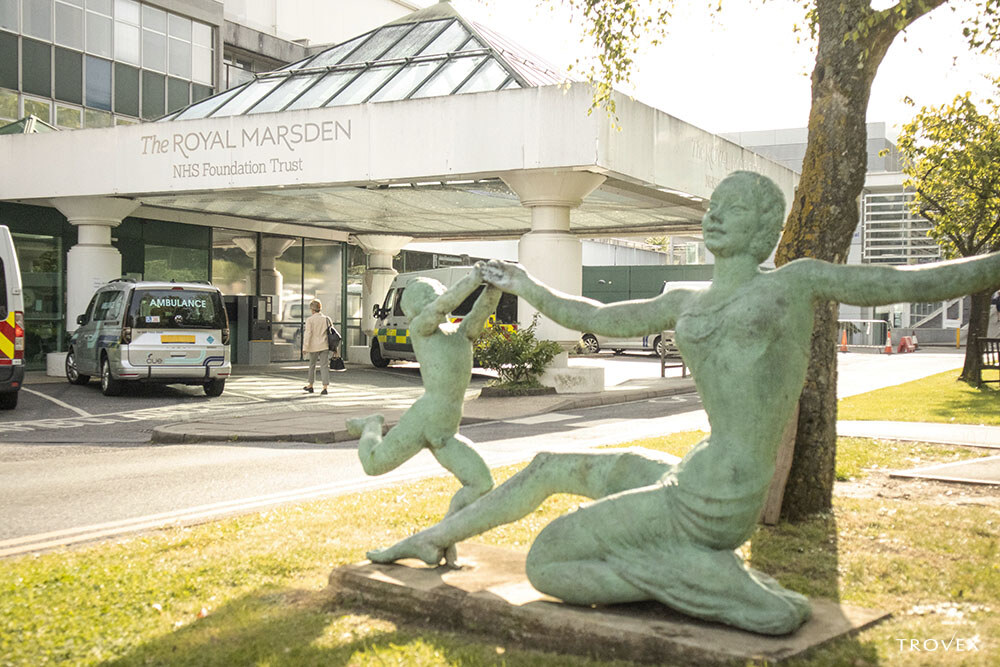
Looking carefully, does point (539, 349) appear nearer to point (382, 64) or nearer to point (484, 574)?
point (382, 64)

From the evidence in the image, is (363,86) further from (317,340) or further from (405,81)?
(317,340)

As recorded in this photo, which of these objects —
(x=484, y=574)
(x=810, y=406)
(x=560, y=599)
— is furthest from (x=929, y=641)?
(x=810, y=406)

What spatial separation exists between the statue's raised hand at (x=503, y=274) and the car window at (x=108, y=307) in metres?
14.6

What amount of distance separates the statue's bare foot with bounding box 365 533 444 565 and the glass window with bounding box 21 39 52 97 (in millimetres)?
25164

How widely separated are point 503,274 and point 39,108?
1012 inches

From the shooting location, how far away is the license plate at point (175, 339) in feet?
57.6

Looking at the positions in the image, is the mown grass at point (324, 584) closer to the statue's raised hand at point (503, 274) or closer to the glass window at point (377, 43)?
the statue's raised hand at point (503, 274)

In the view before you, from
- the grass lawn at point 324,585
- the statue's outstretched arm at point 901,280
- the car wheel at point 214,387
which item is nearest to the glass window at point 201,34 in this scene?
the car wheel at point 214,387

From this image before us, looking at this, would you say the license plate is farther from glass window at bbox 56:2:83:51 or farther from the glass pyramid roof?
glass window at bbox 56:2:83:51

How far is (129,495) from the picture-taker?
8.32 meters

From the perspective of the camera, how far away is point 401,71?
65.2 feet

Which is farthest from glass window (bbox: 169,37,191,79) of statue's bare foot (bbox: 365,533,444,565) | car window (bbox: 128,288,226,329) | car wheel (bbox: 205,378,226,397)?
statue's bare foot (bbox: 365,533,444,565)

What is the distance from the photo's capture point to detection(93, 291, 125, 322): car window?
17.7m

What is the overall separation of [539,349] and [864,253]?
45.3 m
